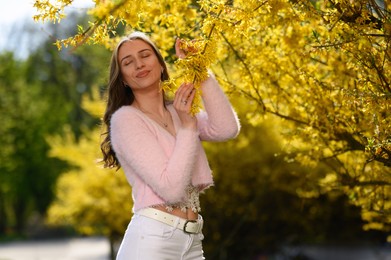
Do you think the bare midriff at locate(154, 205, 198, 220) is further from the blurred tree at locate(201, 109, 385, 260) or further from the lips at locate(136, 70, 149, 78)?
the blurred tree at locate(201, 109, 385, 260)

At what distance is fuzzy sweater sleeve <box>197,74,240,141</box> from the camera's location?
3.09 m

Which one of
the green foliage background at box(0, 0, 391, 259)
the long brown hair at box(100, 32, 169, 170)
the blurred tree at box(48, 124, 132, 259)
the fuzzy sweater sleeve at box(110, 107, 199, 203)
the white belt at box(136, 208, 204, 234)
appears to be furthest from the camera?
the blurred tree at box(48, 124, 132, 259)

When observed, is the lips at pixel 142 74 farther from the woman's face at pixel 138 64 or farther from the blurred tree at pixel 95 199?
the blurred tree at pixel 95 199

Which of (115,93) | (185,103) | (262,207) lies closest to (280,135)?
(115,93)

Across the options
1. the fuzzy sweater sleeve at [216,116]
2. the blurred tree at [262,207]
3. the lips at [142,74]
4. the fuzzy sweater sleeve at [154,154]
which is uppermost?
the lips at [142,74]

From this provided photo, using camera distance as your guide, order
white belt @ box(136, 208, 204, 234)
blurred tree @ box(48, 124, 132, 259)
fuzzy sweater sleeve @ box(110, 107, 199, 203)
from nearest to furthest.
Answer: fuzzy sweater sleeve @ box(110, 107, 199, 203)
white belt @ box(136, 208, 204, 234)
blurred tree @ box(48, 124, 132, 259)

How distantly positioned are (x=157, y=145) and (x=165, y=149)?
0.10 meters

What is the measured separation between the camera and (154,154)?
2871 millimetres

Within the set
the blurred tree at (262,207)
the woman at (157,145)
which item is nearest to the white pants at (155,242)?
the woman at (157,145)

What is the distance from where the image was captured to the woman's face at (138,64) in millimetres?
3088

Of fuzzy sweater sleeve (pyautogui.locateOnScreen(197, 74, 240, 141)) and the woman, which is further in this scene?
fuzzy sweater sleeve (pyautogui.locateOnScreen(197, 74, 240, 141))

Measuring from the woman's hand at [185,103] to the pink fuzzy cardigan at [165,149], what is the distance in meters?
0.04

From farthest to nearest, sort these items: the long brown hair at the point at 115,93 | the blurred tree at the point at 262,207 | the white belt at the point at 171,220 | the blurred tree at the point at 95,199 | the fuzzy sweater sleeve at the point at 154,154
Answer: the blurred tree at the point at 95,199 → the blurred tree at the point at 262,207 → the long brown hair at the point at 115,93 → the white belt at the point at 171,220 → the fuzzy sweater sleeve at the point at 154,154

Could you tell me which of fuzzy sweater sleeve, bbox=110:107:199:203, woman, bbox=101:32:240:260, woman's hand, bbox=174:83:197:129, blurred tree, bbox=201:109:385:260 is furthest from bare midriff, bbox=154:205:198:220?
blurred tree, bbox=201:109:385:260
